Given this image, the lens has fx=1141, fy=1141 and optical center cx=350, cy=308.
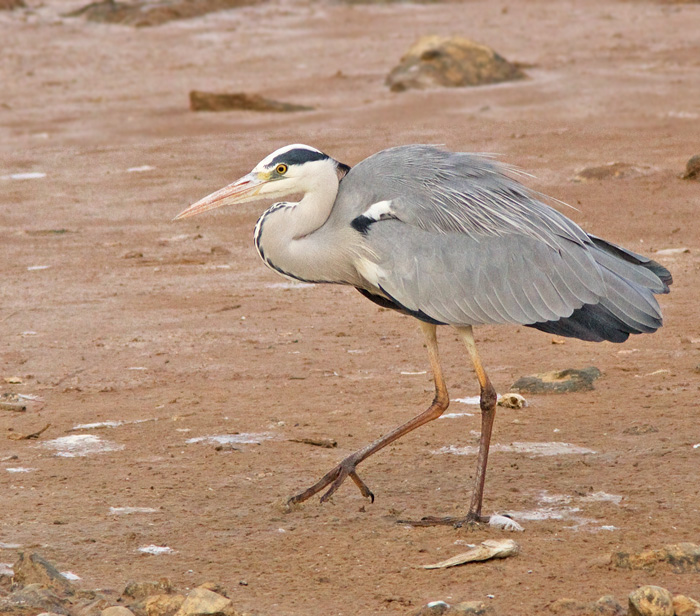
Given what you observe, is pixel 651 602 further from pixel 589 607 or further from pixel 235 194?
pixel 235 194

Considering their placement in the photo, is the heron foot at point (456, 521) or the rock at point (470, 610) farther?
the heron foot at point (456, 521)

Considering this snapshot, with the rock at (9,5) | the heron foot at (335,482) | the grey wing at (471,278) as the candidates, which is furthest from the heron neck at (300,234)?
the rock at (9,5)

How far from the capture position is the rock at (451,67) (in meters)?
18.1

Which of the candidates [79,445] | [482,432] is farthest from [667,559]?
[79,445]

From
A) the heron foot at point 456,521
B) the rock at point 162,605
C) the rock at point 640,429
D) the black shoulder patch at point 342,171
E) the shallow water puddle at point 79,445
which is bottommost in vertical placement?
the shallow water puddle at point 79,445

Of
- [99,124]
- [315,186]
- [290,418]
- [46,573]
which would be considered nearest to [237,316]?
[290,418]

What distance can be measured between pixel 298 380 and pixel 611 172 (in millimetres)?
6455

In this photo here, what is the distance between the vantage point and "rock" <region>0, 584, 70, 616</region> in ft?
12.9

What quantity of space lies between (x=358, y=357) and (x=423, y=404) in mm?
1049

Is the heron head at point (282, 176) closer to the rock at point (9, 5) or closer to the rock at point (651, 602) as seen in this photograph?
the rock at point (651, 602)

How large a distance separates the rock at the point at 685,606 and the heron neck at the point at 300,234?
7.80 feet

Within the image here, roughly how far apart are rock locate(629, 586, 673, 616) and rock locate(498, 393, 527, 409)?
8.66 ft

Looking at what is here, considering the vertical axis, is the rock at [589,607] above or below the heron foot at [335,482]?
above

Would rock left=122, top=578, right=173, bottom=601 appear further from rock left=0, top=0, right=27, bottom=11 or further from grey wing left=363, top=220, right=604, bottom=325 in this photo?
rock left=0, top=0, right=27, bottom=11
